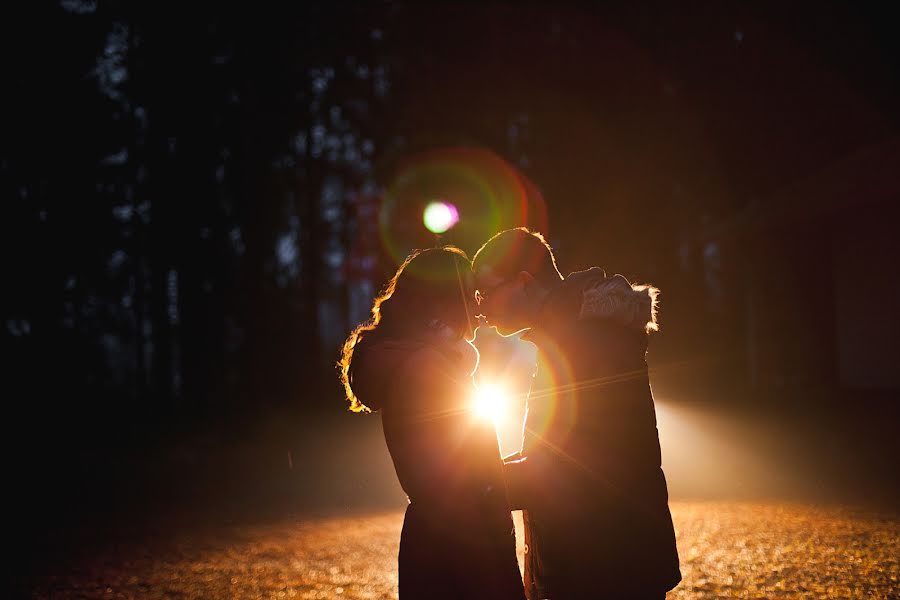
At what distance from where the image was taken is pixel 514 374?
3775 millimetres

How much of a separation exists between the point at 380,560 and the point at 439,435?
3.84m

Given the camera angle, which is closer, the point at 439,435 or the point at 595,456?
the point at 439,435

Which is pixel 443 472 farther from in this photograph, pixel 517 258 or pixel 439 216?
pixel 439 216

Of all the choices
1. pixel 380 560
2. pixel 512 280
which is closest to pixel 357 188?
pixel 380 560

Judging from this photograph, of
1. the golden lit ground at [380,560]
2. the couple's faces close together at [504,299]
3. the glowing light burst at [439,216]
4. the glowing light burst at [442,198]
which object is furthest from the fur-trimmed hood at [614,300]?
the glowing light burst at [439,216]

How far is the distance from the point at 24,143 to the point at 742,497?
12.5 metres

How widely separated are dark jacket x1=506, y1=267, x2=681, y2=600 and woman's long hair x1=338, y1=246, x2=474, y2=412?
0.27m

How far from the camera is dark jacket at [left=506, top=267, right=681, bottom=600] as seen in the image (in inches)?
97.1

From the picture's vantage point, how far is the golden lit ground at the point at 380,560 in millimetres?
5125

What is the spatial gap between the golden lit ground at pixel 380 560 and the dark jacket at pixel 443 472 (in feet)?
9.31

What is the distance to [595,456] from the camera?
2469mm

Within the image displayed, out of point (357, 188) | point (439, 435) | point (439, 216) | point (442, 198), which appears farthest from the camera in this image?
point (357, 188)

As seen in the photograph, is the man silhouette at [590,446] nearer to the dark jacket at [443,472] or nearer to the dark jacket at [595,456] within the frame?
the dark jacket at [595,456]

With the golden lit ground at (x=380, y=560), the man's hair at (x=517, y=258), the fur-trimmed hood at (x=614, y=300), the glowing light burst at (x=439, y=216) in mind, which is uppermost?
the glowing light burst at (x=439, y=216)
